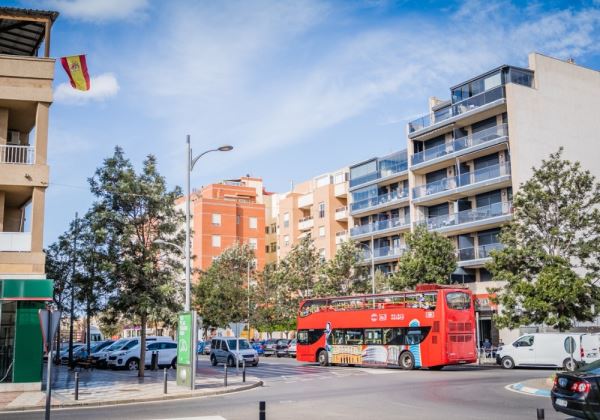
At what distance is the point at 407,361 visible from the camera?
33.6 meters

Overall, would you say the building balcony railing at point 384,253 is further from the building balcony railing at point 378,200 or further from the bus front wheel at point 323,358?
the bus front wheel at point 323,358

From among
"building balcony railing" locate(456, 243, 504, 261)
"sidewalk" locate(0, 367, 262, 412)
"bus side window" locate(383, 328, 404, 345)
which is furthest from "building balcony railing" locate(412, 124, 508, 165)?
"sidewalk" locate(0, 367, 262, 412)

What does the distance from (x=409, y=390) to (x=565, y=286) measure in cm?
1062

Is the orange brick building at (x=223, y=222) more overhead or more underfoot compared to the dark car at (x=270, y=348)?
more overhead

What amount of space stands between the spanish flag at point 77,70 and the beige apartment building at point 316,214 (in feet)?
136

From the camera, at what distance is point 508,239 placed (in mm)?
31422

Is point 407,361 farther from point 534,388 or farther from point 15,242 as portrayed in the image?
point 15,242

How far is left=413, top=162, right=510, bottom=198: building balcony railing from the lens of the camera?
46656mm

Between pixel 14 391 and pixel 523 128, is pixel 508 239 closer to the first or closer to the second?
pixel 523 128

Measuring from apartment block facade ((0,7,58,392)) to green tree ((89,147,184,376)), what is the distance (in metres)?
4.04

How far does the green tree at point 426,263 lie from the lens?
4303 cm

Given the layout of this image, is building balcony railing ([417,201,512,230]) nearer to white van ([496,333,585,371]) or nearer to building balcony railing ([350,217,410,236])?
building balcony railing ([350,217,410,236])

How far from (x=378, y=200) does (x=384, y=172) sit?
282 centimetres

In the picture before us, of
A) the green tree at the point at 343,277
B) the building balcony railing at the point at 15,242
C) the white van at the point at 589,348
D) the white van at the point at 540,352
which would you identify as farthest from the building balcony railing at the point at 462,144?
the building balcony railing at the point at 15,242
